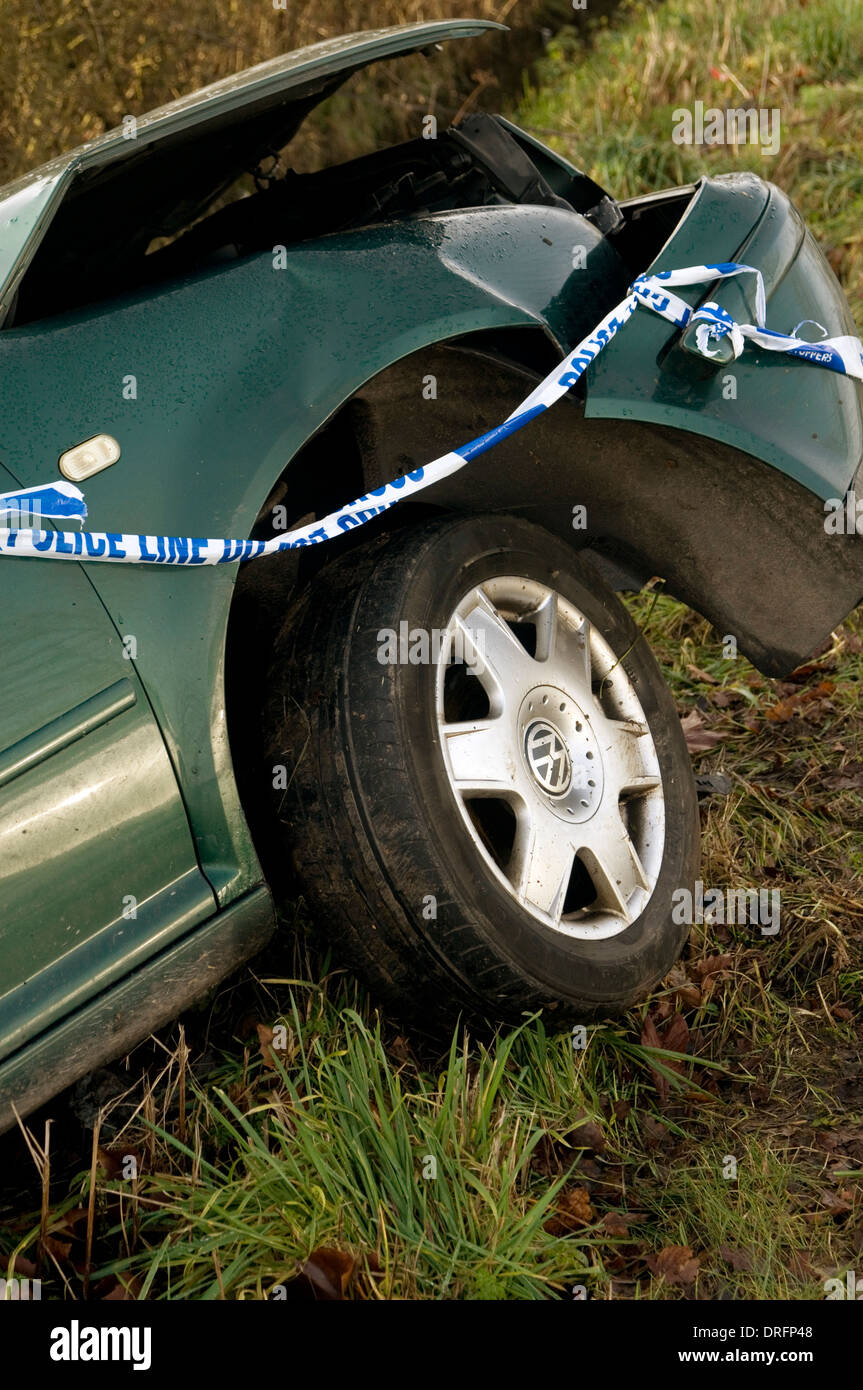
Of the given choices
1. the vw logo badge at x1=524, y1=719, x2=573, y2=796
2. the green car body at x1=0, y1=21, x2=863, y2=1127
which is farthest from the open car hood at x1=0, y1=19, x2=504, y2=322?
the vw logo badge at x1=524, y1=719, x2=573, y2=796

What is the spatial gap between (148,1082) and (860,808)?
1955 millimetres

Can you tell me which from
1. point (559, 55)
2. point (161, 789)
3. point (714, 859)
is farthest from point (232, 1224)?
point (559, 55)

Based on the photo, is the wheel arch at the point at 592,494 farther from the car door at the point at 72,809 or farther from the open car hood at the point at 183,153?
the car door at the point at 72,809

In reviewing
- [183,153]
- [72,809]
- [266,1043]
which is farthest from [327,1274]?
[183,153]

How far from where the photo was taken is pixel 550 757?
2422mm

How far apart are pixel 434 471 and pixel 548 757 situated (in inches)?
22.9

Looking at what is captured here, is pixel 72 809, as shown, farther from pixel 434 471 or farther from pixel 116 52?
pixel 116 52

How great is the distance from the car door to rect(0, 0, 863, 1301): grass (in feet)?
1.27

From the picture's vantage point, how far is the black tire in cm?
206

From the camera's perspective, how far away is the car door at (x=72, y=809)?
1736mm

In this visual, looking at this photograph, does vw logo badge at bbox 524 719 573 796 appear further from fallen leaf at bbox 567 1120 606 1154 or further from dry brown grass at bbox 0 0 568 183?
dry brown grass at bbox 0 0 568 183

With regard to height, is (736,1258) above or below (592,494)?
below

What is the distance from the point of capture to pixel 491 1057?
7.48 ft

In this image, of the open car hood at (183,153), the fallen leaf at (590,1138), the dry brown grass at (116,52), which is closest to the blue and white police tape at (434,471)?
the open car hood at (183,153)
